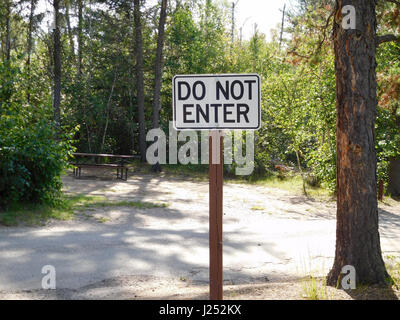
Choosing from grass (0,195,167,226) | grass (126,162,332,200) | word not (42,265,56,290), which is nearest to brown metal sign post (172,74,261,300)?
word not (42,265,56,290)

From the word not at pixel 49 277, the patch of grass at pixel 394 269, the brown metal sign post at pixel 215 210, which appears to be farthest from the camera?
the word not at pixel 49 277

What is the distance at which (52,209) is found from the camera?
401 inches

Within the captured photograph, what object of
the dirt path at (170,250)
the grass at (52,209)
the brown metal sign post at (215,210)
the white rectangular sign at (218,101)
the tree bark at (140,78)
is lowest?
the dirt path at (170,250)

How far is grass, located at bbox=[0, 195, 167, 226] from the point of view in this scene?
9086 mm

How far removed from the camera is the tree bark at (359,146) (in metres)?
4.96

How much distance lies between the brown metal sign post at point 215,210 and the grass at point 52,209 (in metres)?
6.64

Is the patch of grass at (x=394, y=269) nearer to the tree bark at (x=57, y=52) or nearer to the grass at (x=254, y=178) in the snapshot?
the grass at (x=254, y=178)

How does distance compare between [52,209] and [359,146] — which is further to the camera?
[52,209]

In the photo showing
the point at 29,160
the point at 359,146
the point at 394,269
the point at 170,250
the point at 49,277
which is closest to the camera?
the point at 359,146

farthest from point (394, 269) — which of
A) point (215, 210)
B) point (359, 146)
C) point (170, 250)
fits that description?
point (215, 210)

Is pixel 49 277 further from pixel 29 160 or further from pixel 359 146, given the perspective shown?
pixel 29 160

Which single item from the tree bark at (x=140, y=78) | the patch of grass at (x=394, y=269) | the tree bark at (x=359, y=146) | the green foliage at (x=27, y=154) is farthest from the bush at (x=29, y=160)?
the tree bark at (x=140, y=78)

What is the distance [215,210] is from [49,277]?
129 inches
